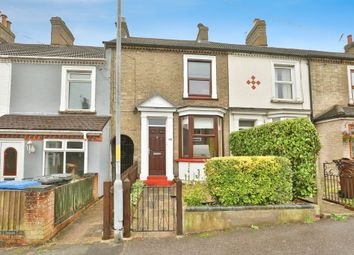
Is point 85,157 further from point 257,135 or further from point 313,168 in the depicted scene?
point 313,168

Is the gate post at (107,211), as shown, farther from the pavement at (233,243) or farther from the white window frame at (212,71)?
the white window frame at (212,71)

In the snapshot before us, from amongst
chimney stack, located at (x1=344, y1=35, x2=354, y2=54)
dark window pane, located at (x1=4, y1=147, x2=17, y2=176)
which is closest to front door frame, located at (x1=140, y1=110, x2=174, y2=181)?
dark window pane, located at (x1=4, y1=147, x2=17, y2=176)

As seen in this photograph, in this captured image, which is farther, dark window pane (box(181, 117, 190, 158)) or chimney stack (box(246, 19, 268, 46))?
chimney stack (box(246, 19, 268, 46))

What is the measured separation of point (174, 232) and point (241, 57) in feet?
32.8

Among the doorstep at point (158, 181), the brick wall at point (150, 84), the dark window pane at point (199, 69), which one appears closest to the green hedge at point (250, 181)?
the doorstep at point (158, 181)

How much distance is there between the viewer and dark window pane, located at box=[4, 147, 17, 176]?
32.3 feet

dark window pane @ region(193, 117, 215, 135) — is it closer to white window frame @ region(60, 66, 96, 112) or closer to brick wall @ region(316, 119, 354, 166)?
white window frame @ region(60, 66, 96, 112)

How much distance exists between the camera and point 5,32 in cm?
1520

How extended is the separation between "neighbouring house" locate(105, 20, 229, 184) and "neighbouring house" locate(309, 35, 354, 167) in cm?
496

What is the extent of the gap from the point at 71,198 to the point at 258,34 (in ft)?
46.3

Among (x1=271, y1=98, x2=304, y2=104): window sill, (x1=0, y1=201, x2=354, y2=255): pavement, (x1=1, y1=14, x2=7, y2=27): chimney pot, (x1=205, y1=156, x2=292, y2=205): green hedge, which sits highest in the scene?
(x1=1, y1=14, x2=7, y2=27): chimney pot

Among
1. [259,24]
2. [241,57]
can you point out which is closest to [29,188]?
[241,57]

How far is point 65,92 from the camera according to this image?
11.5m

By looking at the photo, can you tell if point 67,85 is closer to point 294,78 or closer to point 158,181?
point 158,181
